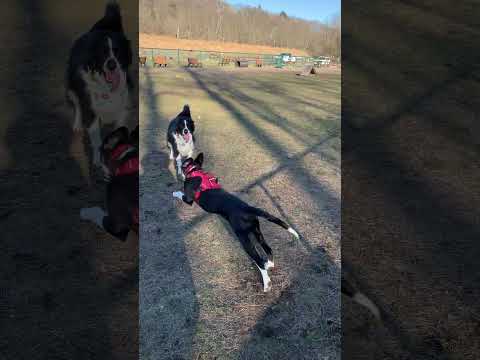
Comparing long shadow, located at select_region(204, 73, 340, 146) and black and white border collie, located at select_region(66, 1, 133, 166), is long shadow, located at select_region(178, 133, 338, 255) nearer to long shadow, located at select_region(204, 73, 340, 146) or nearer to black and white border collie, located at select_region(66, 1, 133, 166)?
long shadow, located at select_region(204, 73, 340, 146)

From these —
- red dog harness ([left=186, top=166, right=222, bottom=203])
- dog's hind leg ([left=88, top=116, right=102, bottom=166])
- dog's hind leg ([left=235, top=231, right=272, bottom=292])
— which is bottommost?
dog's hind leg ([left=235, top=231, right=272, bottom=292])

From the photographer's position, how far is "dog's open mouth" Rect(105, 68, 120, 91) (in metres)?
3.45

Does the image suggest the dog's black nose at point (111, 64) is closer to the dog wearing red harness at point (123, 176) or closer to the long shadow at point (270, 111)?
the dog wearing red harness at point (123, 176)

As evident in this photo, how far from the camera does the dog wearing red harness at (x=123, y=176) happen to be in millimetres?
2561

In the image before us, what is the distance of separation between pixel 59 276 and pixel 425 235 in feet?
14.5

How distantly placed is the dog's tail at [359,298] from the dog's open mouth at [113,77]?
3.53 meters

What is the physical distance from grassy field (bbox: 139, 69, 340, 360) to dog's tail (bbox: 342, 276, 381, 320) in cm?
11

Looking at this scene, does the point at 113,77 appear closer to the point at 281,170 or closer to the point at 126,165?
the point at 126,165

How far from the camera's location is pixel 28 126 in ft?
20.4

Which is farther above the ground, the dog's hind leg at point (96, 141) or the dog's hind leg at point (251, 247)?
the dog's hind leg at point (96, 141)

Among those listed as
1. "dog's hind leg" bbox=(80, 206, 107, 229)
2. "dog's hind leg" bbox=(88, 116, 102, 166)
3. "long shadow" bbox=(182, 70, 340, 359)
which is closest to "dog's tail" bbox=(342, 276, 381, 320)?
"long shadow" bbox=(182, 70, 340, 359)

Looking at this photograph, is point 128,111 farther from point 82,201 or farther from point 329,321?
point 329,321

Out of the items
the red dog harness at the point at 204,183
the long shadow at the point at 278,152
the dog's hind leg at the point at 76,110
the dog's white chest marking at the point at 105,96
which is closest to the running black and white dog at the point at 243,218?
the red dog harness at the point at 204,183

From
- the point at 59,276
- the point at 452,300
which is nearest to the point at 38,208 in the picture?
the point at 59,276
